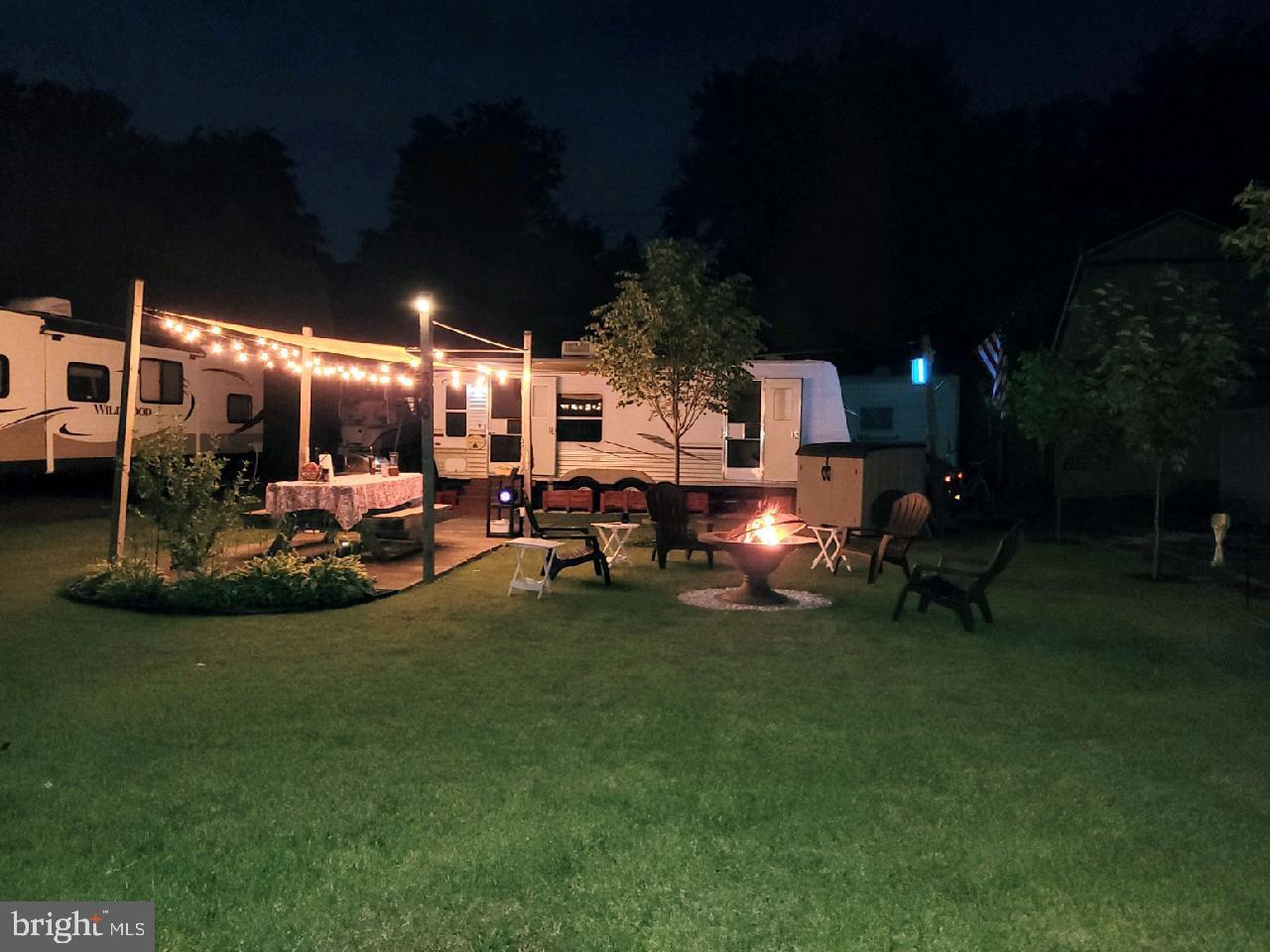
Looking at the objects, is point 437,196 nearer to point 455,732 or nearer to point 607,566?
point 607,566

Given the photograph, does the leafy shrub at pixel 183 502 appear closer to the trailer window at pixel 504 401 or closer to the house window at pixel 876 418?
the trailer window at pixel 504 401

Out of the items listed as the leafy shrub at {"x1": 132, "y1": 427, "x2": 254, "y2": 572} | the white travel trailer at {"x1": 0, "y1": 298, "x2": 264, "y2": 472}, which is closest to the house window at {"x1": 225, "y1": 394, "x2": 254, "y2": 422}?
the white travel trailer at {"x1": 0, "y1": 298, "x2": 264, "y2": 472}

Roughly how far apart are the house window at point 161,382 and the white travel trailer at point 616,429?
174 inches

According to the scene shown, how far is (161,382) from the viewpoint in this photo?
16516mm

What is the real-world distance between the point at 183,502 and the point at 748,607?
16.1 ft

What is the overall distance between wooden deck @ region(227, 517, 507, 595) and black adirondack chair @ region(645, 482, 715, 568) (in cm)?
210

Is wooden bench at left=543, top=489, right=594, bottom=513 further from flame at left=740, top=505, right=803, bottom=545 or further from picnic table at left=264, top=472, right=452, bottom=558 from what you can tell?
flame at left=740, top=505, right=803, bottom=545

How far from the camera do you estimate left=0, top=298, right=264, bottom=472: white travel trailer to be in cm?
1369

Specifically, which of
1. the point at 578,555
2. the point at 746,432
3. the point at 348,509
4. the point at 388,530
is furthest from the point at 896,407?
the point at 348,509

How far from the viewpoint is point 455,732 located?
4.85 meters

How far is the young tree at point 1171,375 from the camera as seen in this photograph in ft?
31.2

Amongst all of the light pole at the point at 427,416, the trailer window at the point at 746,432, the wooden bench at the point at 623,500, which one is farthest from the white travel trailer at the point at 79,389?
the trailer window at the point at 746,432

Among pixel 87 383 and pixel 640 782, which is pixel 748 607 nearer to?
pixel 640 782

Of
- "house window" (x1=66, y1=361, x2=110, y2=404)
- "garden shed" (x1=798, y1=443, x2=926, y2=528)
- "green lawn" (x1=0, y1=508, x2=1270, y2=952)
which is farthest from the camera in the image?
"house window" (x1=66, y1=361, x2=110, y2=404)
